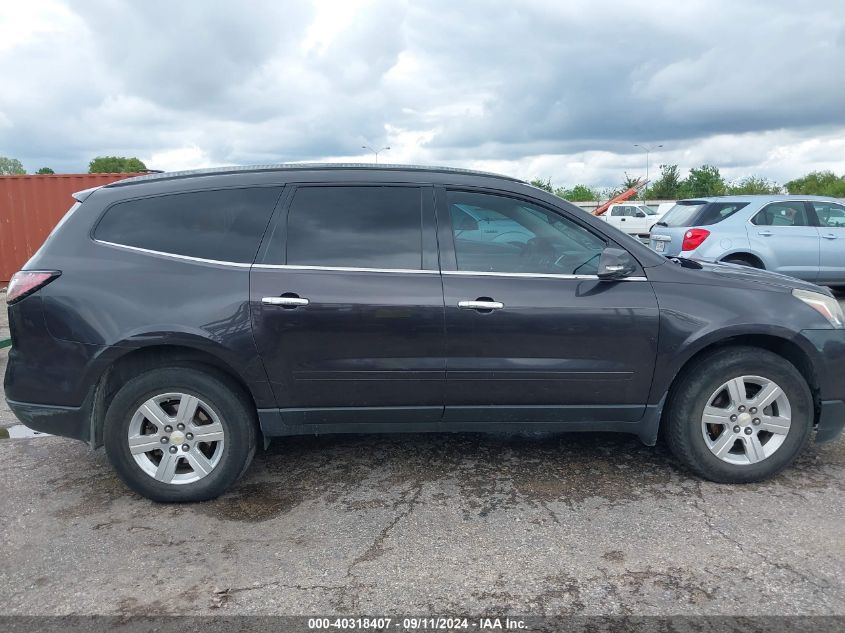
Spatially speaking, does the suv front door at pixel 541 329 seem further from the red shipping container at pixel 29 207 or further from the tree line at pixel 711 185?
the tree line at pixel 711 185

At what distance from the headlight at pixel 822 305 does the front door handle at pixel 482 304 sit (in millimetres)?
1741

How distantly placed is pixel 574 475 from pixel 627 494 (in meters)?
0.35

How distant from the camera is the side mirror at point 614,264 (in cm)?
358

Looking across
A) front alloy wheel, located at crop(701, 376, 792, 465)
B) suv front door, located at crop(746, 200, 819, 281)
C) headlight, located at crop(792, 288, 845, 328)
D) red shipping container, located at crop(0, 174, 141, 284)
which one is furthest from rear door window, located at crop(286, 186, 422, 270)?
red shipping container, located at crop(0, 174, 141, 284)

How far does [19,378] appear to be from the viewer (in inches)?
141

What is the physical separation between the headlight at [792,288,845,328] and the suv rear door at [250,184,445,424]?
6.93 ft

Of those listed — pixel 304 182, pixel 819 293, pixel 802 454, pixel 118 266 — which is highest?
pixel 304 182

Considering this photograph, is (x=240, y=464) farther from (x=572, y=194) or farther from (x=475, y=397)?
(x=572, y=194)

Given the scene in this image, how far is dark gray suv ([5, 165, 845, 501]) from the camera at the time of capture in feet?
11.6

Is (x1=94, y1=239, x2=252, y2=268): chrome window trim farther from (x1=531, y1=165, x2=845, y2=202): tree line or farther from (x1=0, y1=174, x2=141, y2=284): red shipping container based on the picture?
(x1=531, y1=165, x2=845, y2=202): tree line

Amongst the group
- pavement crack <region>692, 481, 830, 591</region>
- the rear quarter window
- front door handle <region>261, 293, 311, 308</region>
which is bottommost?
pavement crack <region>692, 481, 830, 591</region>

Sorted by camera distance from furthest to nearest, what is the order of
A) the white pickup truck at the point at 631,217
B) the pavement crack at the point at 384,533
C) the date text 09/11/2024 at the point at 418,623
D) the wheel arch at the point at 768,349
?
1. the white pickup truck at the point at 631,217
2. the wheel arch at the point at 768,349
3. the pavement crack at the point at 384,533
4. the date text 09/11/2024 at the point at 418,623

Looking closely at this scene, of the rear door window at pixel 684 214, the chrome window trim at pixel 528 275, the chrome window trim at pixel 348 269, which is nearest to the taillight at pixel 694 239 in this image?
the rear door window at pixel 684 214

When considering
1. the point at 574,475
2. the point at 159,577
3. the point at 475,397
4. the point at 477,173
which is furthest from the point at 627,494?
the point at 159,577
